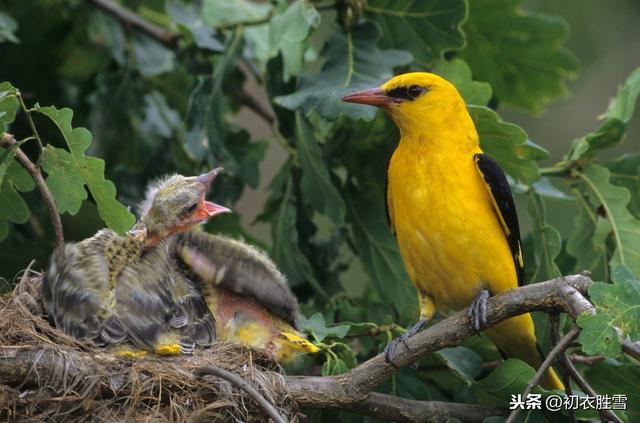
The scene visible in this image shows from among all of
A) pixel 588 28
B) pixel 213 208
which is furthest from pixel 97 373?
pixel 588 28

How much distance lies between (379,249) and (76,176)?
1.78m

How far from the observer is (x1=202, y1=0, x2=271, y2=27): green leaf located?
6068 mm

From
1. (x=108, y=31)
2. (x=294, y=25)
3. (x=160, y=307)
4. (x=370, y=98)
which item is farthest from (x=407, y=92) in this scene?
(x=108, y=31)

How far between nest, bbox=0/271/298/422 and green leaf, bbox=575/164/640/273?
5.46 ft

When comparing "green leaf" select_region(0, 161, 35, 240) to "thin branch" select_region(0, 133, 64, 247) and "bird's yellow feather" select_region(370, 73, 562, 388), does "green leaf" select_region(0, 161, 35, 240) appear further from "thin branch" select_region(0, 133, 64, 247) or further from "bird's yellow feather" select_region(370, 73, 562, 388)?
"bird's yellow feather" select_region(370, 73, 562, 388)

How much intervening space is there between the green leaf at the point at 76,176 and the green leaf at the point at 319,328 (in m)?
0.93

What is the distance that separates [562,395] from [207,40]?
109 inches

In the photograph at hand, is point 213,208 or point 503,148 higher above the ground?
point 503,148

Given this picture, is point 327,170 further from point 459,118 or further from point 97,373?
point 97,373

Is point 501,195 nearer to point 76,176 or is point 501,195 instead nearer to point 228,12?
point 76,176

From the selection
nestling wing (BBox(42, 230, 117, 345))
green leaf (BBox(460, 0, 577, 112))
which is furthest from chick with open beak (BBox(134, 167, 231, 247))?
green leaf (BBox(460, 0, 577, 112))

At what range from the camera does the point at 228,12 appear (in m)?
6.19

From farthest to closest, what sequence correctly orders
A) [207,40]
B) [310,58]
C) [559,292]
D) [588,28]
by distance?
1. [588,28]
2. [310,58]
3. [207,40]
4. [559,292]

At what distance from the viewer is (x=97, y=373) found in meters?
3.82
